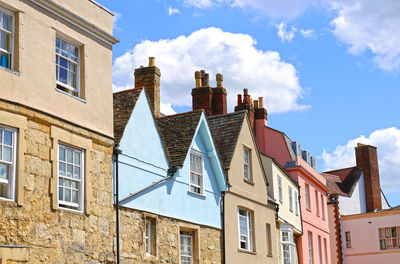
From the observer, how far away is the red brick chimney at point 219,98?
3203 centimetres

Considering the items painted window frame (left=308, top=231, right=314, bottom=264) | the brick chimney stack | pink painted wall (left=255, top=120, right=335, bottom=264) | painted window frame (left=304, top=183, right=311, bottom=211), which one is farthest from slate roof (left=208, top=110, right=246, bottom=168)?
painted window frame (left=308, top=231, right=314, bottom=264)

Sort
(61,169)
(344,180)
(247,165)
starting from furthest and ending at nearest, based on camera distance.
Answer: (344,180) < (247,165) < (61,169)

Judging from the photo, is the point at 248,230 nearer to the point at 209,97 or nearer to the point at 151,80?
the point at 151,80

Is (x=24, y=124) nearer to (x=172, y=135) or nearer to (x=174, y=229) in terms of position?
(x=174, y=229)

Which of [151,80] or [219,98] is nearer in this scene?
[151,80]

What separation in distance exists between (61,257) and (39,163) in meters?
2.43

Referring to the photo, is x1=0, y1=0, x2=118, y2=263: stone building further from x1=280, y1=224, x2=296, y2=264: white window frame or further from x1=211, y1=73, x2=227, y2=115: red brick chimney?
x1=280, y1=224, x2=296, y2=264: white window frame

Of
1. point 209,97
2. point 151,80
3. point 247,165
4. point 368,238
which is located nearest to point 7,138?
point 151,80

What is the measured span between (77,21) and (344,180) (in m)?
44.1

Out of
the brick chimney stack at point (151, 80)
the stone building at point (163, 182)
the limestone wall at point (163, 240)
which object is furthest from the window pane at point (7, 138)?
the brick chimney stack at point (151, 80)

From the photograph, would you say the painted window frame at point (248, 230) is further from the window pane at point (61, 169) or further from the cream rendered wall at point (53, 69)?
the window pane at point (61, 169)

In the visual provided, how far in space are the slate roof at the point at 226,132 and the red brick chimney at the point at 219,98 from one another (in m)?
2.79

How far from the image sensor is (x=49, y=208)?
52.0 ft

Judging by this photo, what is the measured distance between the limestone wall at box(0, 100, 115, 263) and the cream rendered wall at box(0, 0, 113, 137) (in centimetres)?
37
